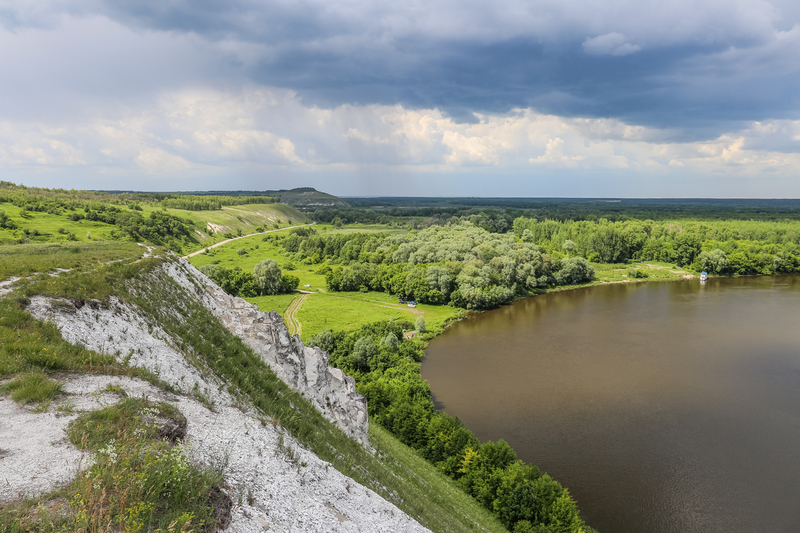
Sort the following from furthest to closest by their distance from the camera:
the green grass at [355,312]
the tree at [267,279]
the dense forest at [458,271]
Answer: the tree at [267,279] → the dense forest at [458,271] → the green grass at [355,312]

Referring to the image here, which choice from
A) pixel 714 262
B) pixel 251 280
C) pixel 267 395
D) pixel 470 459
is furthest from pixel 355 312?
pixel 714 262

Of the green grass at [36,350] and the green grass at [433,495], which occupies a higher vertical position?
the green grass at [36,350]

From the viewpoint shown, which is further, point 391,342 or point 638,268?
point 638,268

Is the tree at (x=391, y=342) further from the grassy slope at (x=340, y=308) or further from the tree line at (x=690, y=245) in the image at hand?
the tree line at (x=690, y=245)

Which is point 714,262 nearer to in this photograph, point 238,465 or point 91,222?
point 238,465

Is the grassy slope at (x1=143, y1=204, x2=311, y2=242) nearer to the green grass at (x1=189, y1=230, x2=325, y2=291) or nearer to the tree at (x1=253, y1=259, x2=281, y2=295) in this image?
the green grass at (x1=189, y1=230, x2=325, y2=291)

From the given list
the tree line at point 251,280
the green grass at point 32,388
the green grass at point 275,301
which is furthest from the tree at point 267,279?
the green grass at point 32,388
